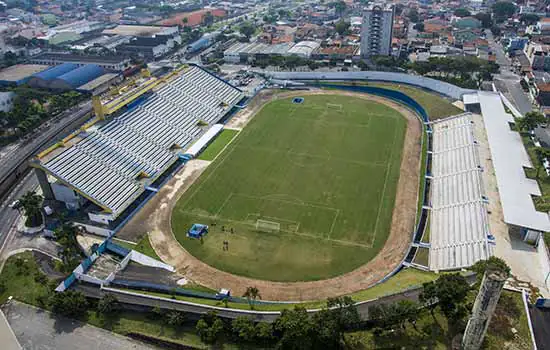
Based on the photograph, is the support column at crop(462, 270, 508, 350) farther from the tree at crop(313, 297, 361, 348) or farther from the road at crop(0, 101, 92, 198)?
the road at crop(0, 101, 92, 198)

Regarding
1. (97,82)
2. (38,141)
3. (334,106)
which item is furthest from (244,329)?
(97,82)

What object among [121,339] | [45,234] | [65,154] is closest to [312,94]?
[65,154]

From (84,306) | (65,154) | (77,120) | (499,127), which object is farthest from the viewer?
(77,120)

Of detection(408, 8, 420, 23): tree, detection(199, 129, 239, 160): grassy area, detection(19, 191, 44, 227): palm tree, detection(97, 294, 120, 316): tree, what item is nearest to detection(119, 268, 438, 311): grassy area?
detection(97, 294, 120, 316): tree

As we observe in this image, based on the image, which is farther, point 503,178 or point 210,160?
point 210,160

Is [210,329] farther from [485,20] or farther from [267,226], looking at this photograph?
[485,20]

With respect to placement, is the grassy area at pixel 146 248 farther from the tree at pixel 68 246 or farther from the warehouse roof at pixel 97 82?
the warehouse roof at pixel 97 82

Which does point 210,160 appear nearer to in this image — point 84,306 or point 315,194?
point 315,194
